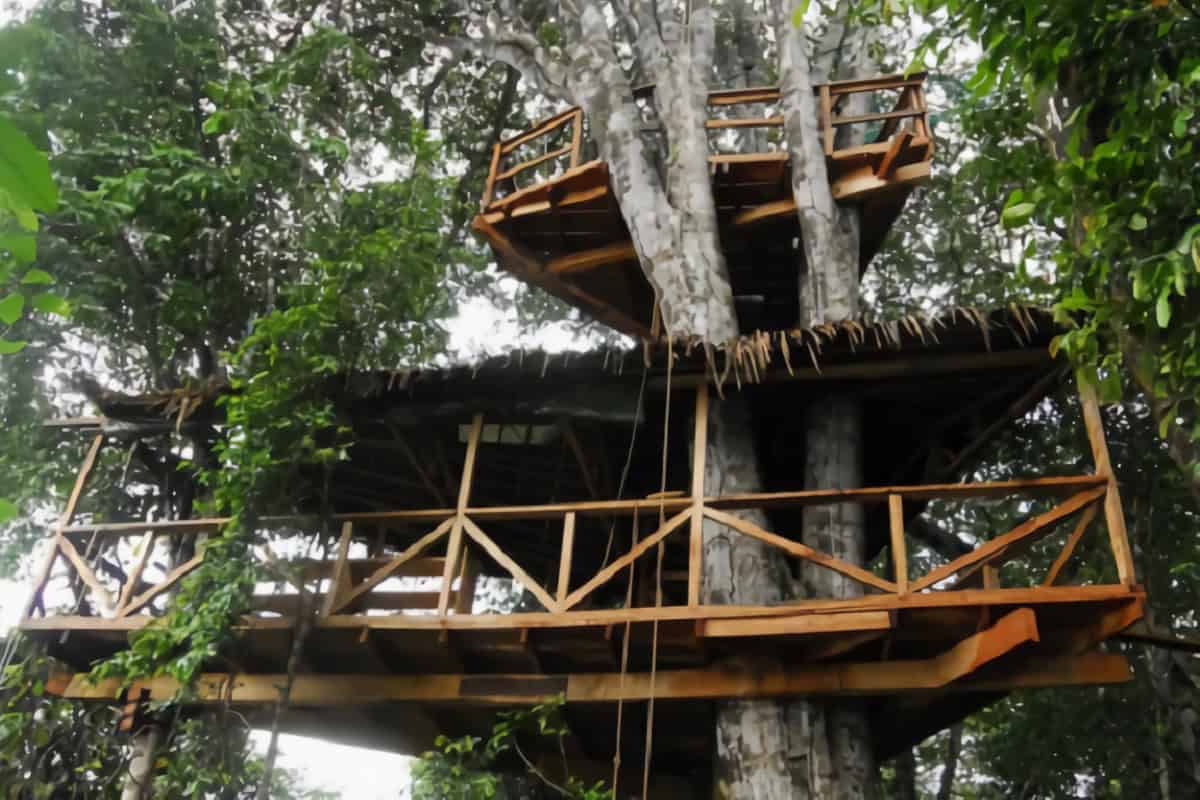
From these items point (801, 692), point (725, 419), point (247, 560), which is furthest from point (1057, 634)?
point (247, 560)

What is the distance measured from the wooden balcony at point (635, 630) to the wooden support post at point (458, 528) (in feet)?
0.04

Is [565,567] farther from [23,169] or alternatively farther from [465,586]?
[23,169]

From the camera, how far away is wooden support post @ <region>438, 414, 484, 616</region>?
19.0 feet

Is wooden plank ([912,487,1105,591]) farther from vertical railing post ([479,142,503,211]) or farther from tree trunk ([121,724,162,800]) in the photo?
vertical railing post ([479,142,503,211])

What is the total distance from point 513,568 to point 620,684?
0.88 metres

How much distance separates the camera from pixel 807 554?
5336 millimetres

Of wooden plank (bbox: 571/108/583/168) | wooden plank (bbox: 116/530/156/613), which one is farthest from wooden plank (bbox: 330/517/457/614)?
wooden plank (bbox: 571/108/583/168)

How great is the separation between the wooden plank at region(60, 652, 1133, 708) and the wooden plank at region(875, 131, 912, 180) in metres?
4.16

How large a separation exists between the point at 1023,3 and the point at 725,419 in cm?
309

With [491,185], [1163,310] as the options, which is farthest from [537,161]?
[1163,310]

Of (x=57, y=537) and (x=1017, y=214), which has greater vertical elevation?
(x=1017, y=214)

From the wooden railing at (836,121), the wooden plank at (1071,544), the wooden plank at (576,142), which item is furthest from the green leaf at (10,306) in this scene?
the wooden plank at (576,142)

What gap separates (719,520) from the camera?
5566 mm

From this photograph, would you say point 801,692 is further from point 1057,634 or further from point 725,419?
point 725,419
